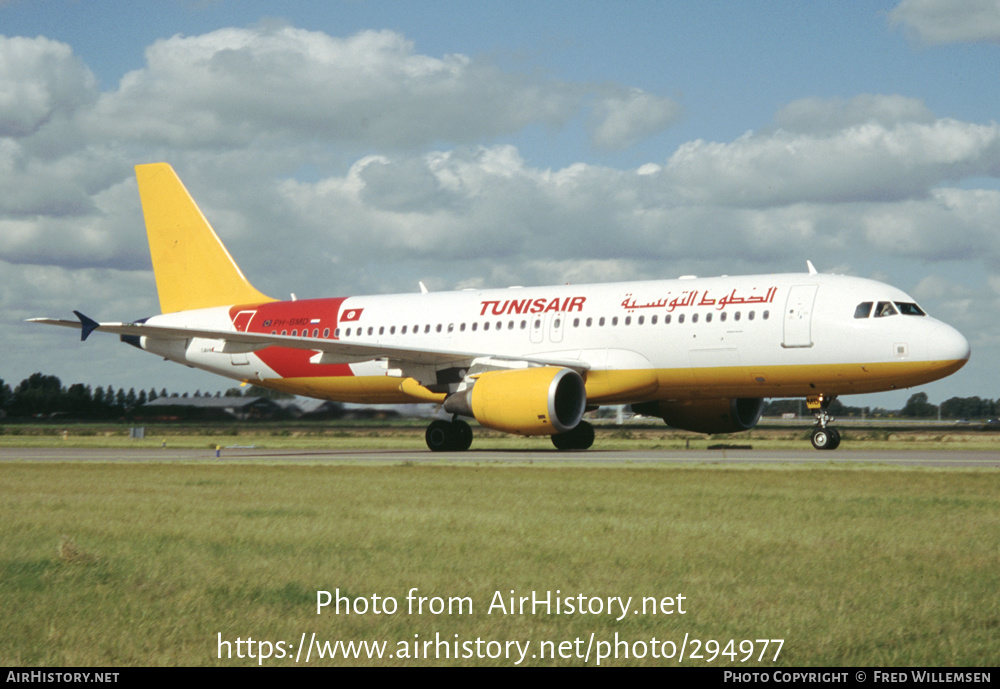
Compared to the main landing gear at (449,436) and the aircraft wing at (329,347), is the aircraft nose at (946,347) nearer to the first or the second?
the aircraft wing at (329,347)

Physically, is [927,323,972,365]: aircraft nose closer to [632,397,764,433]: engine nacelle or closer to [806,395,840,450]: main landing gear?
[806,395,840,450]: main landing gear

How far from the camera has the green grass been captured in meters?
5.64

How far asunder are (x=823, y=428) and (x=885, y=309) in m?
3.18

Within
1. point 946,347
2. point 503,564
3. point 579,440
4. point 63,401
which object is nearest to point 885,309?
point 946,347

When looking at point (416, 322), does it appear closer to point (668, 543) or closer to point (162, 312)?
point (162, 312)

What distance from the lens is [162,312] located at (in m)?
34.2

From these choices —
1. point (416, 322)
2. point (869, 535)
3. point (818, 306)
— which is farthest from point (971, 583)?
point (416, 322)

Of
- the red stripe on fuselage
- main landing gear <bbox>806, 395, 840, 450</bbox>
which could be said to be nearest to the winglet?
the red stripe on fuselage

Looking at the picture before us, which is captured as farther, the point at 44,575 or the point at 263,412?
the point at 263,412

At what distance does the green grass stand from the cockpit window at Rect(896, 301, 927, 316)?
364 inches

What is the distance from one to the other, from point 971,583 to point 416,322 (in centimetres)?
2262

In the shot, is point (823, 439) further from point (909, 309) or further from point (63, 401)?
point (63, 401)

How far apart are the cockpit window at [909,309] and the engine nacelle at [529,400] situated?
7082mm
